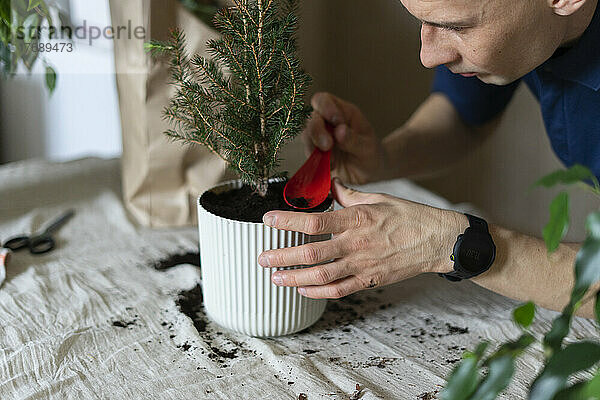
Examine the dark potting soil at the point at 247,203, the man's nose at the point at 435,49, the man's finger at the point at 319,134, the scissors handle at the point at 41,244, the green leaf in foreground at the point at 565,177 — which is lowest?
the scissors handle at the point at 41,244

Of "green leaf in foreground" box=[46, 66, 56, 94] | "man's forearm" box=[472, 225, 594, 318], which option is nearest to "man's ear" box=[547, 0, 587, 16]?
"man's forearm" box=[472, 225, 594, 318]

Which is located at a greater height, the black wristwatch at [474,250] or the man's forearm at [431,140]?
the man's forearm at [431,140]

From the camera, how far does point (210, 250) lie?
0.74 metres

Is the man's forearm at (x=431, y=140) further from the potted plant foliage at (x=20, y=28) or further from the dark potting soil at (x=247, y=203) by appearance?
the potted plant foliage at (x=20, y=28)

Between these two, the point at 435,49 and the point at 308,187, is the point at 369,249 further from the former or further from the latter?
the point at 435,49

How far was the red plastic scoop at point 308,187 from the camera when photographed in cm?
77

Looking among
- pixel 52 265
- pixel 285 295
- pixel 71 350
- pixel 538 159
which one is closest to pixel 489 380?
pixel 285 295

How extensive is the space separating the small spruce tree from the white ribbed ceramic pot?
0.09 metres

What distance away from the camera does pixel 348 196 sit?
795 millimetres

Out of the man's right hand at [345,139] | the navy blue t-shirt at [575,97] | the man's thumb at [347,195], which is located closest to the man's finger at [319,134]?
the man's right hand at [345,139]

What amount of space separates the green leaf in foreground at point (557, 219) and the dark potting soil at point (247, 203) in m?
0.39

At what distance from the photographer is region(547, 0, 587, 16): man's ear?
2.23ft

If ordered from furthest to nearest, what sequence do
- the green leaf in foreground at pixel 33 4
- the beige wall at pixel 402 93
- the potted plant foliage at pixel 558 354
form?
1. the beige wall at pixel 402 93
2. the green leaf in foreground at pixel 33 4
3. the potted plant foliage at pixel 558 354

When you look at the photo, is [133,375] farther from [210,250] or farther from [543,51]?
[543,51]
